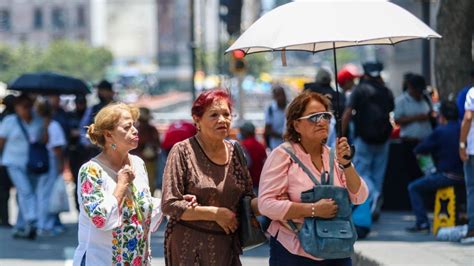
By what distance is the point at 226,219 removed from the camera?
6734 millimetres

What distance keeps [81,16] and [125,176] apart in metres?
133

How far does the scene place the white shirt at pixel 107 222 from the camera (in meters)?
6.58

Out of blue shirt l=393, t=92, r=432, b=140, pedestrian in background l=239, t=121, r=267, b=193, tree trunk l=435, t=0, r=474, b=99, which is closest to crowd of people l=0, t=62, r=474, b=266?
pedestrian in background l=239, t=121, r=267, b=193

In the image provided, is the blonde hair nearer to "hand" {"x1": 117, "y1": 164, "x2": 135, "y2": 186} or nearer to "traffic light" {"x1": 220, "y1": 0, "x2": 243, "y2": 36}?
"hand" {"x1": 117, "y1": 164, "x2": 135, "y2": 186}

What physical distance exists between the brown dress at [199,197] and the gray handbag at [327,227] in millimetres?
363

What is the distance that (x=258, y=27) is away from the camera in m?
7.54

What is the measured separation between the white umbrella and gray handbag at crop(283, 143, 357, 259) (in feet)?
2.59

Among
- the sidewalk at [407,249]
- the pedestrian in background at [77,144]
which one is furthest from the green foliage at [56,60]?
the sidewalk at [407,249]

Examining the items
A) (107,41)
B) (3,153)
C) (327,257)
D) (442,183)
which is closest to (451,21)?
(442,183)

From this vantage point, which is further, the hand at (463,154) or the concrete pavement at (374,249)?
the hand at (463,154)

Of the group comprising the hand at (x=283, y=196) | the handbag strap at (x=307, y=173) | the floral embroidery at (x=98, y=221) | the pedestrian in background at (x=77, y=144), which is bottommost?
the pedestrian in background at (x=77, y=144)

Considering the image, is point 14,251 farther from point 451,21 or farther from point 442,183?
point 451,21

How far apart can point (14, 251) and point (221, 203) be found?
772 centimetres

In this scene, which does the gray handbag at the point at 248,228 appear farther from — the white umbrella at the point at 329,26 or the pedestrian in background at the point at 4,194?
the pedestrian in background at the point at 4,194
